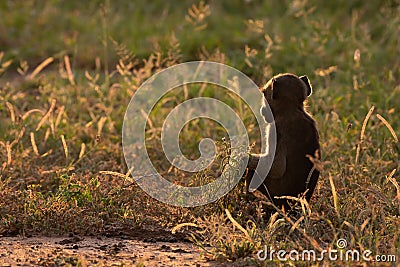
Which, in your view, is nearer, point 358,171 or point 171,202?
point 171,202

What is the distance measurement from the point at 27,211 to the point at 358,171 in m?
2.54

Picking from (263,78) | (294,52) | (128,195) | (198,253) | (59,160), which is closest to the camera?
(198,253)

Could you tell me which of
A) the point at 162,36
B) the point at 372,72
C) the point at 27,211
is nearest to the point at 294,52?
the point at 372,72

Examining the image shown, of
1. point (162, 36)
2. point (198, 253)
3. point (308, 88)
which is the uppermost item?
point (162, 36)

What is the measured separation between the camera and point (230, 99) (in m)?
8.07

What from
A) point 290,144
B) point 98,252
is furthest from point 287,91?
point 98,252

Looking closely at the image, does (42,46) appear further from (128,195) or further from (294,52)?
(128,195)

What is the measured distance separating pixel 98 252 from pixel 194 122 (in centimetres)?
314

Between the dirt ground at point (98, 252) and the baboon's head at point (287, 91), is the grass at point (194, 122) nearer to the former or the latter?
the dirt ground at point (98, 252)

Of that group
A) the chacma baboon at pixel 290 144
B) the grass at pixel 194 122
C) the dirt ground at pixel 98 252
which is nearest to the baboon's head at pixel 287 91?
the chacma baboon at pixel 290 144

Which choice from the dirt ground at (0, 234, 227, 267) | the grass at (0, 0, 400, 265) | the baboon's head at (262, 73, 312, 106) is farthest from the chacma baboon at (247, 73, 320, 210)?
the dirt ground at (0, 234, 227, 267)

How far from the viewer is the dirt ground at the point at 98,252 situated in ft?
14.2

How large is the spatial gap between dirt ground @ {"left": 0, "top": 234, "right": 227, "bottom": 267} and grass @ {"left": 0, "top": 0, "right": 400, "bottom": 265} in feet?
0.44

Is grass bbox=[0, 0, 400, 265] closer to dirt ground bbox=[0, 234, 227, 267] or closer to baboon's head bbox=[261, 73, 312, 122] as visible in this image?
dirt ground bbox=[0, 234, 227, 267]
